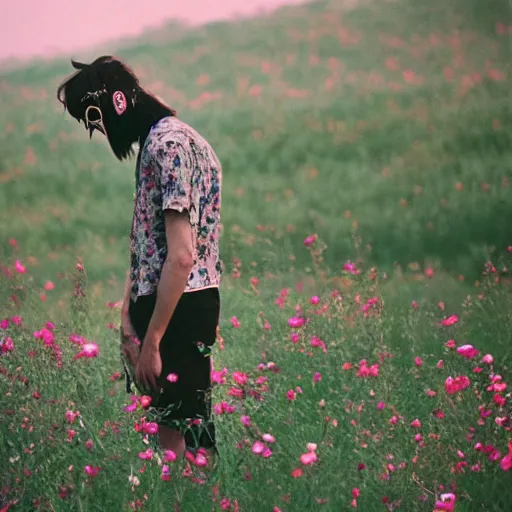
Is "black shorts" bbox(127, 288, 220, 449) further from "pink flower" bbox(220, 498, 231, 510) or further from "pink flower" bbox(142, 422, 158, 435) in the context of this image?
"pink flower" bbox(220, 498, 231, 510)

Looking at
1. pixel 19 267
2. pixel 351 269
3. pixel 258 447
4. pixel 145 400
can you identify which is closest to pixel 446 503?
pixel 258 447

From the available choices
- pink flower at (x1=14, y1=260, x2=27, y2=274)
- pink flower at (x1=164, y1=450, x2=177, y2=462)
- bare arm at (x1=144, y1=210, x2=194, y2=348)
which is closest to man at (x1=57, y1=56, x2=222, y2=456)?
bare arm at (x1=144, y1=210, x2=194, y2=348)

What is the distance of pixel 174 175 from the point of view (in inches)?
96.7

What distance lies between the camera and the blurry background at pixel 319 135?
395cm

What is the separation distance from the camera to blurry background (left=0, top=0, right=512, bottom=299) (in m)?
3.95

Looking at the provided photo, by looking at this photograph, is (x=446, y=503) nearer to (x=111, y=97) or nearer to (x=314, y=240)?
(x=111, y=97)

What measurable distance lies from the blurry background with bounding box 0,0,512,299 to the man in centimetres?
127

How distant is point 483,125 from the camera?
4.25 m

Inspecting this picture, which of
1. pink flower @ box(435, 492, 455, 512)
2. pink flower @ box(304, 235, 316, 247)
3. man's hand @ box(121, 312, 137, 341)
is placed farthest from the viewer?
pink flower @ box(304, 235, 316, 247)

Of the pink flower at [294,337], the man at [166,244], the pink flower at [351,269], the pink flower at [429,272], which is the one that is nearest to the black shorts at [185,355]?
the man at [166,244]

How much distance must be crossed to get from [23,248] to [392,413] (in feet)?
6.04

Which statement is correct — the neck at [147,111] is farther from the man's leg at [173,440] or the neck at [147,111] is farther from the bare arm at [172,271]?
the man's leg at [173,440]

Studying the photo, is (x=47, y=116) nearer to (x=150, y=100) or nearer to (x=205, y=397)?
(x=150, y=100)

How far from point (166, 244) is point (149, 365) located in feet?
1.22
